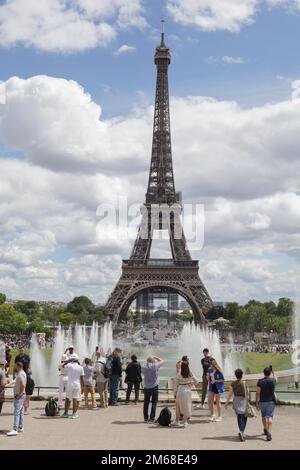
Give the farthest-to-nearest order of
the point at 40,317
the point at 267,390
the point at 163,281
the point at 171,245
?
the point at 40,317
the point at 171,245
the point at 163,281
the point at 267,390

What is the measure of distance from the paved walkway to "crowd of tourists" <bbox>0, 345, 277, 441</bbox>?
33cm

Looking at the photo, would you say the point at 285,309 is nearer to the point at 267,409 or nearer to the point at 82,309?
the point at 82,309

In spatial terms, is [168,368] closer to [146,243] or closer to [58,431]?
[58,431]

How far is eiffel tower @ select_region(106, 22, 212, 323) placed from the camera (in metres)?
96.8

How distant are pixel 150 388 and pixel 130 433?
208 centimetres

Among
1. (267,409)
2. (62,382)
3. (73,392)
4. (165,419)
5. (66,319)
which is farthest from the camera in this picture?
(66,319)

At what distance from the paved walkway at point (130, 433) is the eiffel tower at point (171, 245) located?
77.7m

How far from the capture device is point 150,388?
51.3 ft

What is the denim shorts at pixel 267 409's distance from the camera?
1334 centimetres

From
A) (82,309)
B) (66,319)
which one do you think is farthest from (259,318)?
A: (82,309)

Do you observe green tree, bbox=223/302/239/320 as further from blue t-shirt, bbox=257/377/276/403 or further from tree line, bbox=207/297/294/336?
blue t-shirt, bbox=257/377/276/403

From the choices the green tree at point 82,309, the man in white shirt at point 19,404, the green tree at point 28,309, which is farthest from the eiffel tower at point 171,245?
the man in white shirt at point 19,404

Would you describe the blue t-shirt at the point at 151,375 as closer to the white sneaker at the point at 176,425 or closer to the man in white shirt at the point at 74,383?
the white sneaker at the point at 176,425

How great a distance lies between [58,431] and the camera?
1388 centimetres
